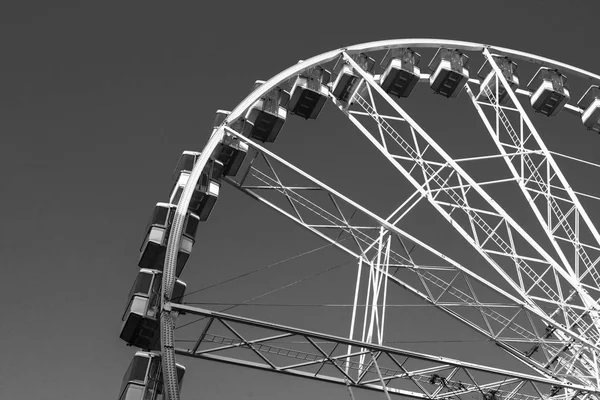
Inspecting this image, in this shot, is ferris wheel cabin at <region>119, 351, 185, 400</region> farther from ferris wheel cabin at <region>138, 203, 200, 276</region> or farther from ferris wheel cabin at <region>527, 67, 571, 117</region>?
ferris wheel cabin at <region>527, 67, 571, 117</region>

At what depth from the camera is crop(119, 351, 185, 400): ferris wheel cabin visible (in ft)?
52.3

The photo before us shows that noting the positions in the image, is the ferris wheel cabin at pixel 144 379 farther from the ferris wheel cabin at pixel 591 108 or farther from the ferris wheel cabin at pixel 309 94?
the ferris wheel cabin at pixel 591 108

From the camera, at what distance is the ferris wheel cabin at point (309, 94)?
23.5 meters

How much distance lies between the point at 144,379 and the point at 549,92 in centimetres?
1603

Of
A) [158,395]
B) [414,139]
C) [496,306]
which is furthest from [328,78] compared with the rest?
[158,395]

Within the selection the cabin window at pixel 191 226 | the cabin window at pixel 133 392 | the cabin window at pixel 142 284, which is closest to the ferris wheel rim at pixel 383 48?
the cabin window at pixel 191 226

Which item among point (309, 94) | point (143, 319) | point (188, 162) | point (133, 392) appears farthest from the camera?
point (309, 94)

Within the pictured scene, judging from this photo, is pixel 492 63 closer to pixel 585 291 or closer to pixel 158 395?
pixel 585 291

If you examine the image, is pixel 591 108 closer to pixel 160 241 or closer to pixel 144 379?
pixel 160 241

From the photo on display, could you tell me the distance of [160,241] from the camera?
18.6m

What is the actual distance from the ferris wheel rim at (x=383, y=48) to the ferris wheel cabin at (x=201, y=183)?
1.17 m

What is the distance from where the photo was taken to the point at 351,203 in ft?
61.4

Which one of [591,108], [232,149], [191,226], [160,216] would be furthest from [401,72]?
[160,216]

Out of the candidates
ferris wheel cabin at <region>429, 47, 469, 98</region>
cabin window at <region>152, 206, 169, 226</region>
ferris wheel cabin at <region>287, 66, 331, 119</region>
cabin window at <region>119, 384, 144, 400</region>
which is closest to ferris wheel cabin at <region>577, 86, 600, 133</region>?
ferris wheel cabin at <region>429, 47, 469, 98</region>
